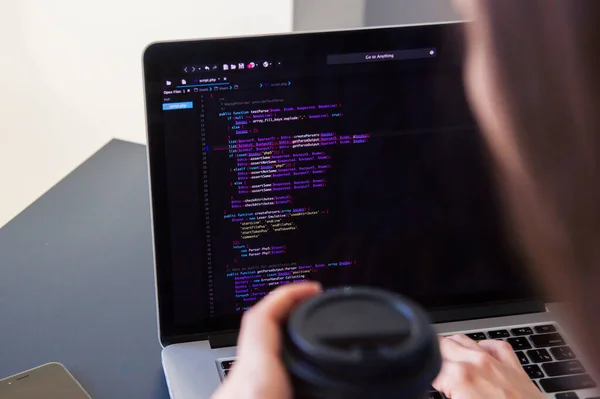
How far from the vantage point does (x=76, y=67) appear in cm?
143

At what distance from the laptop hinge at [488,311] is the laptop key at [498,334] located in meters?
0.03

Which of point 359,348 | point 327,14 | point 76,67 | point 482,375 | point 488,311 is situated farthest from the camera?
point 76,67

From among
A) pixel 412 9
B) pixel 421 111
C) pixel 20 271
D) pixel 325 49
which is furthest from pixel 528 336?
pixel 412 9

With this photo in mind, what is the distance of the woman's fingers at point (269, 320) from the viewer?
352 mm

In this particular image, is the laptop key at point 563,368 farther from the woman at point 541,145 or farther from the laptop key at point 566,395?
the woman at point 541,145

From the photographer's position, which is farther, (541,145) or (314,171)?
(314,171)

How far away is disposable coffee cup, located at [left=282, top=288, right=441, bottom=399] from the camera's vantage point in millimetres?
304

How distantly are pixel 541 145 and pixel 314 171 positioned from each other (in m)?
0.40

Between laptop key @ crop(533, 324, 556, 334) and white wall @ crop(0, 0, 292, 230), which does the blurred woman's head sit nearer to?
laptop key @ crop(533, 324, 556, 334)

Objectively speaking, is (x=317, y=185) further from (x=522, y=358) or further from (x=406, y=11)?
(x=406, y=11)

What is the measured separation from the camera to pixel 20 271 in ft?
2.91

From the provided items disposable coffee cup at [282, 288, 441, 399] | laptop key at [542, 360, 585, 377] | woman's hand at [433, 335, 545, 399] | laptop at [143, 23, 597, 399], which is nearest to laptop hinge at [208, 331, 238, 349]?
laptop at [143, 23, 597, 399]

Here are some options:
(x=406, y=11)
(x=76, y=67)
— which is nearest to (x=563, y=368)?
(x=406, y=11)

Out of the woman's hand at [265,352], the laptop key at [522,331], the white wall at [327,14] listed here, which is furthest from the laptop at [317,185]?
the white wall at [327,14]
